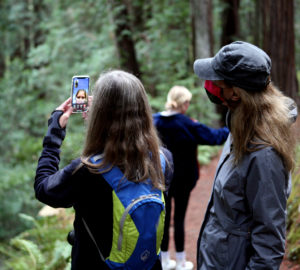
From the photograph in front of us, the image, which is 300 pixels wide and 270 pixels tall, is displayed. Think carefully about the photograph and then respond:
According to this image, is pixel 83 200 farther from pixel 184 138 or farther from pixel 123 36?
pixel 123 36

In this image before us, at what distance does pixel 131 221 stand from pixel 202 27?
942 centimetres

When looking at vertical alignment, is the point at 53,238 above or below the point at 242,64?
below

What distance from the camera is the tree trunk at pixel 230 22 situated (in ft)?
42.9

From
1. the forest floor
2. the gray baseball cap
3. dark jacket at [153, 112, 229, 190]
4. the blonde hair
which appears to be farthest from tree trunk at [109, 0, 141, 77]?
the gray baseball cap

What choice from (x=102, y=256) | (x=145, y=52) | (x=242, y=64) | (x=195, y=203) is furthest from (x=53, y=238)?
(x=145, y=52)

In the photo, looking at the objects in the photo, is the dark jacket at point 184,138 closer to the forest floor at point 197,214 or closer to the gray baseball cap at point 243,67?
the forest floor at point 197,214

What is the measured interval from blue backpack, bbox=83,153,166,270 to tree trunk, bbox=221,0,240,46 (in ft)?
39.9

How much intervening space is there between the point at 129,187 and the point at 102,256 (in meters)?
0.42

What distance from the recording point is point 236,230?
1980 millimetres

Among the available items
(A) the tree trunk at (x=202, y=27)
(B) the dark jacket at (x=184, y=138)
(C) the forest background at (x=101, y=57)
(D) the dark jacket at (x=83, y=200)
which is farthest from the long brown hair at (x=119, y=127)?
(A) the tree trunk at (x=202, y=27)

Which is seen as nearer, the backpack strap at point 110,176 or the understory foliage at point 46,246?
the backpack strap at point 110,176

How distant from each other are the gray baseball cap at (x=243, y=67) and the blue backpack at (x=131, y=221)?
0.77m

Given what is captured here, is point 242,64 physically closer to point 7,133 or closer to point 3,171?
point 3,171

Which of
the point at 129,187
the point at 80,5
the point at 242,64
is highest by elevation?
the point at 80,5
